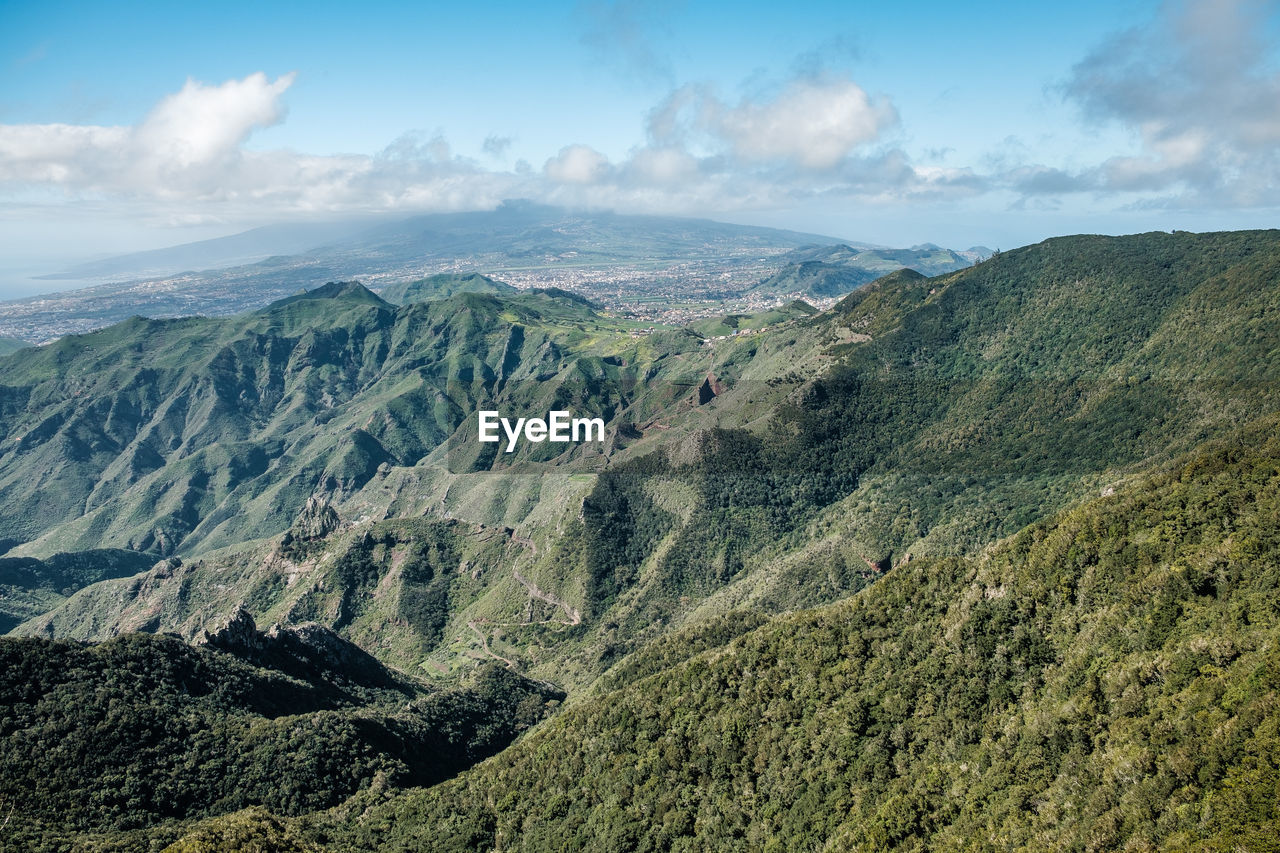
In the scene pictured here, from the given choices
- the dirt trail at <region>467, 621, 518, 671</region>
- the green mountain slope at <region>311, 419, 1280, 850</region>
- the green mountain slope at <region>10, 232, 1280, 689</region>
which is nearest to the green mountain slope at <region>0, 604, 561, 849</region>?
the green mountain slope at <region>311, 419, 1280, 850</region>

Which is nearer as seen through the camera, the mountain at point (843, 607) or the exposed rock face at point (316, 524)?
the mountain at point (843, 607)

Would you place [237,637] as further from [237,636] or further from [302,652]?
[302,652]

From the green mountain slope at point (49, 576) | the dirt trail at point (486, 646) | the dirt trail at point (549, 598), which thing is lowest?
the green mountain slope at point (49, 576)

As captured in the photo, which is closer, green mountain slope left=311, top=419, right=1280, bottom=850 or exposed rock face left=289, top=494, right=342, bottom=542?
green mountain slope left=311, top=419, right=1280, bottom=850

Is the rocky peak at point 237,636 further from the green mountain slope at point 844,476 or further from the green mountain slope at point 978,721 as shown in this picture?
the green mountain slope at point 844,476

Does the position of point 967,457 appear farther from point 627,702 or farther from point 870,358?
point 627,702

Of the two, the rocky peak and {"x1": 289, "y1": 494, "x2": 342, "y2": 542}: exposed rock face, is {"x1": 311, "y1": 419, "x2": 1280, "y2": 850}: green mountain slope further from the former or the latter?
{"x1": 289, "y1": 494, "x2": 342, "y2": 542}: exposed rock face

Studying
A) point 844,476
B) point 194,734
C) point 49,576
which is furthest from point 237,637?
point 49,576

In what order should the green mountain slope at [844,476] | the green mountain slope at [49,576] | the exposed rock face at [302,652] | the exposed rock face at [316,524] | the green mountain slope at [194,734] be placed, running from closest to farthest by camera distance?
the green mountain slope at [194,734]
the exposed rock face at [302,652]
the green mountain slope at [844,476]
the exposed rock face at [316,524]
the green mountain slope at [49,576]

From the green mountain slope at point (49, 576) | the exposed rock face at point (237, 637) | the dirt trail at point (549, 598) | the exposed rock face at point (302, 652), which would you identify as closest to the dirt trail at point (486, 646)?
the dirt trail at point (549, 598)
